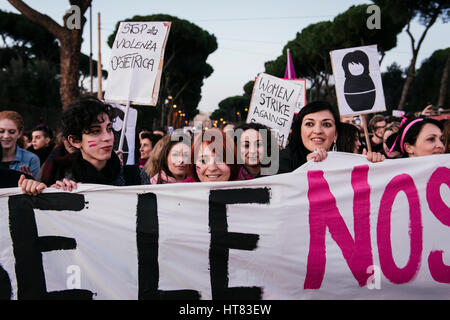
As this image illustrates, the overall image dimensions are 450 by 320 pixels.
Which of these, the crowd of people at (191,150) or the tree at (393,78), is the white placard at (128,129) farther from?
the tree at (393,78)

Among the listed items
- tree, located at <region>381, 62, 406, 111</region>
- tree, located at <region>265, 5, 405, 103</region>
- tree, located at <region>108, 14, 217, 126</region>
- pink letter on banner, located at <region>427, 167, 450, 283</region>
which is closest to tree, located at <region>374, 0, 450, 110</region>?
tree, located at <region>265, 5, 405, 103</region>

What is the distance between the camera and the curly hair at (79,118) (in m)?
2.12

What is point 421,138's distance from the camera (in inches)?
109

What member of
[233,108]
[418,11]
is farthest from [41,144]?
[233,108]

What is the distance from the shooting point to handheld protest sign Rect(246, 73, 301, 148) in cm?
422

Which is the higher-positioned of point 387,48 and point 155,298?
point 387,48

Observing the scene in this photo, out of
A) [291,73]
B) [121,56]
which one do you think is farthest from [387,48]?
[121,56]

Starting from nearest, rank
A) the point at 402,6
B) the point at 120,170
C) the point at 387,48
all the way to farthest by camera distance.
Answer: the point at 120,170 < the point at 402,6 < the point at 387,48

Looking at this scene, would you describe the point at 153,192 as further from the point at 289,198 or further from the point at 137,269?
the point at 289,198

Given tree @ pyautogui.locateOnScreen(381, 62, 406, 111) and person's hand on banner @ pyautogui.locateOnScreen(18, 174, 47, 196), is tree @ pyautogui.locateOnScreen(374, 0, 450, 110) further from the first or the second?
tree @ pyautogui.locateOnScreen(381, 62, 406, 111)

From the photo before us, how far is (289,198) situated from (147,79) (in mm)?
2216

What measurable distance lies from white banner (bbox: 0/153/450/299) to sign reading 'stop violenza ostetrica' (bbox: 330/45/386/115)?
1780mm

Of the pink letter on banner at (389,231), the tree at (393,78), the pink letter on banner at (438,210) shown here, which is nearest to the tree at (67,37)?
the pink letter on banner at (389,231)
